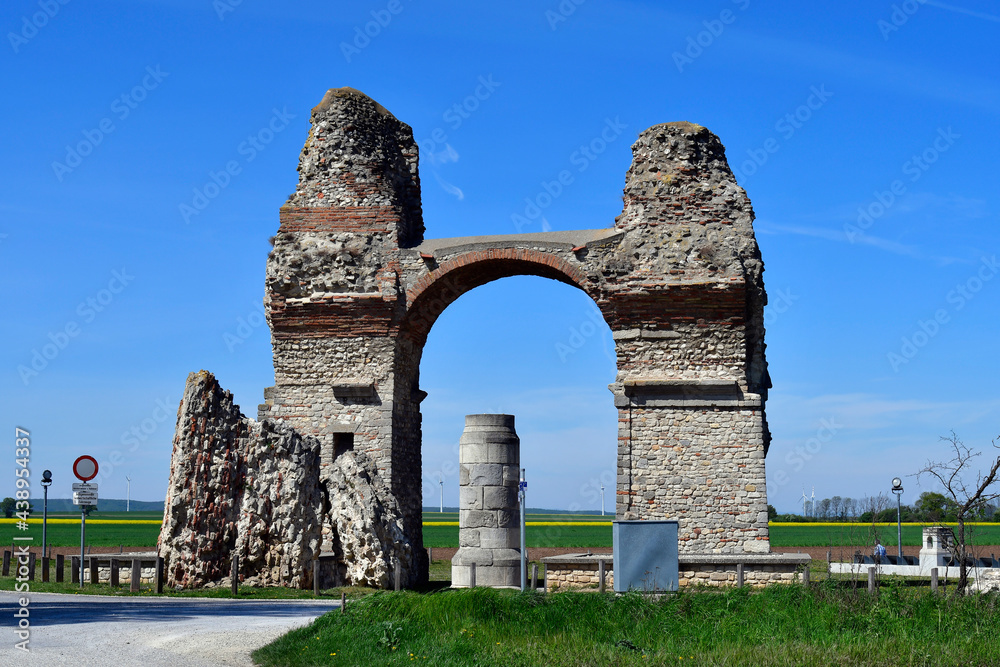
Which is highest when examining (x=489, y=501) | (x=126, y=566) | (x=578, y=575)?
(x=489, y=501)

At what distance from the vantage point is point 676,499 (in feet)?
61.7

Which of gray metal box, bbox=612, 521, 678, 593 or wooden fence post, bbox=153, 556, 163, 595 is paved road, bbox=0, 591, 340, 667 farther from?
gray metal box, bbox=612, 521, 678, 593

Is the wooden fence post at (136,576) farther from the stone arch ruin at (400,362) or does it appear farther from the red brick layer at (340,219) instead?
the red brick layer at (340,219)

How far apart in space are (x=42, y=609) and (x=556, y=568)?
337 inches

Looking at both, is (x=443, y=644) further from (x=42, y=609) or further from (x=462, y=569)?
(x=462, y=569)

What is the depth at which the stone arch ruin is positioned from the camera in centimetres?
1742

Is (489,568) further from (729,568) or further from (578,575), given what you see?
(729,568)

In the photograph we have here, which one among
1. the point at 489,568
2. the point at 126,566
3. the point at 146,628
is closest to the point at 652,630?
the point at 146,628

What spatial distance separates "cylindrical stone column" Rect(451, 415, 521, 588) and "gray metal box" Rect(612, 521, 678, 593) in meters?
4.82

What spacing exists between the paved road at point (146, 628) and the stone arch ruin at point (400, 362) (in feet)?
7.80

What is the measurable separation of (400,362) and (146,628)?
10.0 m

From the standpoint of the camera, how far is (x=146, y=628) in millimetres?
11281

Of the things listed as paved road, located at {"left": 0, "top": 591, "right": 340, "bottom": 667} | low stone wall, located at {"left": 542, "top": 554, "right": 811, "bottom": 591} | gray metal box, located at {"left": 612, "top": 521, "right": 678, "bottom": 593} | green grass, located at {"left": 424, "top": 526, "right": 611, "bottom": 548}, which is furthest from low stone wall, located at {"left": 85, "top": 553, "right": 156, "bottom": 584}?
green grass, located at {"left": 424, "top": 526, "right": 611, "bottom": 548}

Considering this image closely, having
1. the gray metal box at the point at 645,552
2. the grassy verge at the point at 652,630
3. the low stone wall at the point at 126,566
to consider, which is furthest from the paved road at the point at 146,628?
the gray metal box at the point at 645,552
